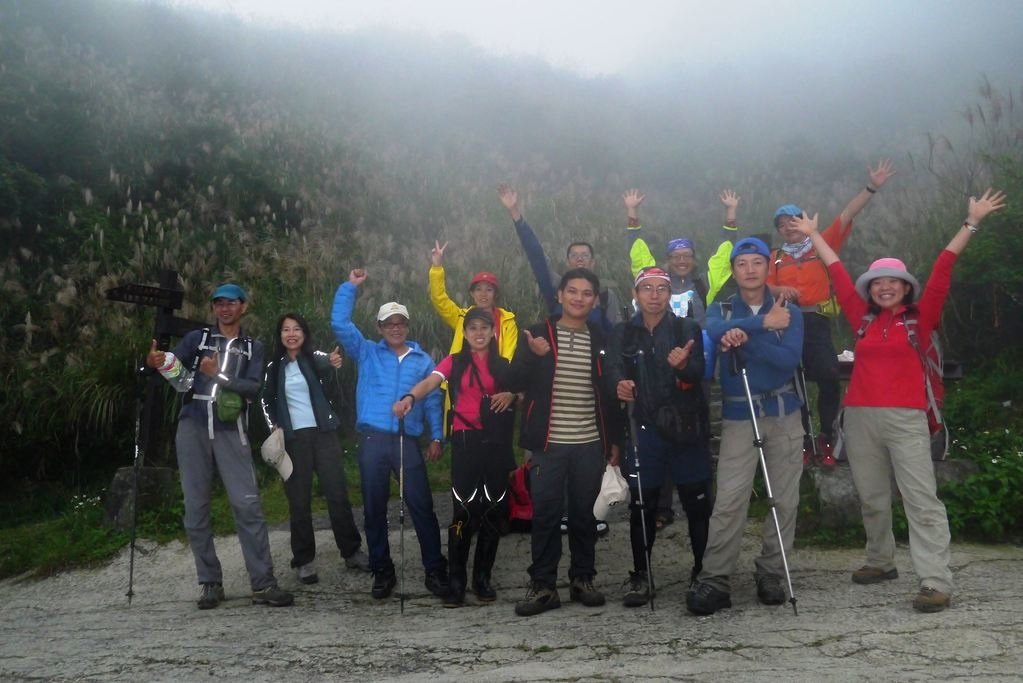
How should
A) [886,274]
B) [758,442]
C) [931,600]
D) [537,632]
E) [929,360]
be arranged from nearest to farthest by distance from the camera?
[931,600], [537,632], [758,442], [886,274], [929,360]

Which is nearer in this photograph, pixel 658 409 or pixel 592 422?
pixel 658 409

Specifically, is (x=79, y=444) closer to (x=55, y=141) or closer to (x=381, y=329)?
(x=381, y=329)

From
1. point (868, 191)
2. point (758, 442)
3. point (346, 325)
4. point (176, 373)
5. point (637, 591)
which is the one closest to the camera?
point (758, 442)

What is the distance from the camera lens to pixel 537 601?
5.24m

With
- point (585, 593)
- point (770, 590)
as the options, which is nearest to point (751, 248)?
point (770, 590)

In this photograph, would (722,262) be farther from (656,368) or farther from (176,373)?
(176,373)

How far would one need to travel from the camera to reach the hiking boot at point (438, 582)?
5805 millimetres

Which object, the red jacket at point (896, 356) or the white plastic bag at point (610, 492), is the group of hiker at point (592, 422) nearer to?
the red jacket at point (896, 356)

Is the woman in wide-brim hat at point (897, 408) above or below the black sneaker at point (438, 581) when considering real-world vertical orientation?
above

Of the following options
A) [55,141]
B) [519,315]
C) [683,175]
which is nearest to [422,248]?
[519,315]

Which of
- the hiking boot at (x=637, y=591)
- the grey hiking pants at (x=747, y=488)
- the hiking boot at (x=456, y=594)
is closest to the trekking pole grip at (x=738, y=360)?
the grey hiking pants at (x=747, y=488)

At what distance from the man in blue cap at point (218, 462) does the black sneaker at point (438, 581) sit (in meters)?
0.94

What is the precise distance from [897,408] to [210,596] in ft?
15.1

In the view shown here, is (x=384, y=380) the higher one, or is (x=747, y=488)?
(x=384, y=380)
